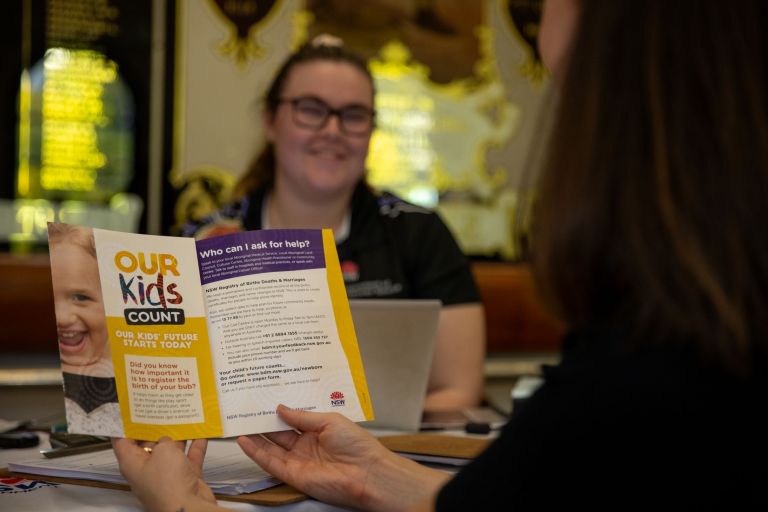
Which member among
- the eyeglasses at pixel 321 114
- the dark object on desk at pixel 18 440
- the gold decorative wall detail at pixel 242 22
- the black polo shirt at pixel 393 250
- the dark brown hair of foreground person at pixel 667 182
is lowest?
the dark object on desk at pixel 18 440

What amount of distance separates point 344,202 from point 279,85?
0.38 metres

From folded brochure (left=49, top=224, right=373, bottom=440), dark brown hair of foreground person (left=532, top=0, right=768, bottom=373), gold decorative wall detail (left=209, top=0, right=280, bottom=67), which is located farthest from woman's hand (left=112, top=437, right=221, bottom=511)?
gold decorative wall detail (left=209, top=0, right=280, bottom=67)

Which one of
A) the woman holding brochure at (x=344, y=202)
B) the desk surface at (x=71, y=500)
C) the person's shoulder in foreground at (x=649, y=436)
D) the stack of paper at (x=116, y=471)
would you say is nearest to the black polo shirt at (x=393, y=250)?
the woman holding brochure at (x=344, y=202)

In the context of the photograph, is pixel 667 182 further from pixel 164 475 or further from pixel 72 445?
pixel 72 445

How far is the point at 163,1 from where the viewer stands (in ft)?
12.2

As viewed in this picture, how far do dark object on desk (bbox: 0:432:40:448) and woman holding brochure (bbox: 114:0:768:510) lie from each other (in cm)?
89

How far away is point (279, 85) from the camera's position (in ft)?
8.20

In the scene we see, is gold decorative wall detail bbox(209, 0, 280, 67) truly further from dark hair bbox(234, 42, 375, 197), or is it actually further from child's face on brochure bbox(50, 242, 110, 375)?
child's face on brochure bbox(50, 242, 110, 375)

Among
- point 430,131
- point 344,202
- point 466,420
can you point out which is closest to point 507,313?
point 430,131

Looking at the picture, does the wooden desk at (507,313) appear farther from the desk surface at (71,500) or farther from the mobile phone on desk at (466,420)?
the desk surface at (71,500)

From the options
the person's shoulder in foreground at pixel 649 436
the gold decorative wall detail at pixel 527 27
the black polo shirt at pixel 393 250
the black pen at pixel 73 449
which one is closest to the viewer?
the person's shoulder in foreground at pixel 649 436

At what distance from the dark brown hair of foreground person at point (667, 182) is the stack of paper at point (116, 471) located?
1.90ft

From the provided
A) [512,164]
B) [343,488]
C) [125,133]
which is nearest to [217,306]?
[343,488]

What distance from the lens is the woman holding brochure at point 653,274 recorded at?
688mm
